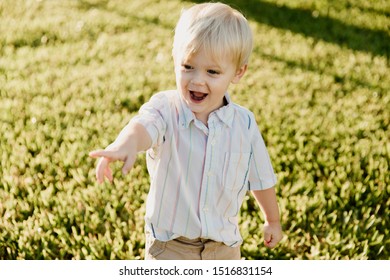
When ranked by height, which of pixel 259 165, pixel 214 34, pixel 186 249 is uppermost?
pixel 214 34

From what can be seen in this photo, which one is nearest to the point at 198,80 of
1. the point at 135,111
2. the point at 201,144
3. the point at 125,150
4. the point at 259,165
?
the point at 201,144

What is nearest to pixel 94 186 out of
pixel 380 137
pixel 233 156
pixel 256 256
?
pixel 256 256

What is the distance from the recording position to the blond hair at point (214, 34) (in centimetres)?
205

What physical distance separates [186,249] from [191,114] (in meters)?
0.62

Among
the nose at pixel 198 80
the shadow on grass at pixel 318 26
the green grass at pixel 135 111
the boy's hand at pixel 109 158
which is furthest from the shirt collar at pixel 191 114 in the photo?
the shadow on grass at pixel 318 26

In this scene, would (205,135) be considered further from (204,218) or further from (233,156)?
(204,218)

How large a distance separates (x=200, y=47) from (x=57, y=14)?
19.0ft

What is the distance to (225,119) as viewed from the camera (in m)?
2.22

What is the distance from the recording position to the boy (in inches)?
81.7

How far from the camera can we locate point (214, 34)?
6.72 ft

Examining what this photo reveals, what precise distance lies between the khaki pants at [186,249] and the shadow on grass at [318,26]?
14.6 feet

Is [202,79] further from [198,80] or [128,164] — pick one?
Answer: [128,164]

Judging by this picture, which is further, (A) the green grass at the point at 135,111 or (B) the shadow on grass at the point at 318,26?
(B) the shadow on grass at the point at 318,26

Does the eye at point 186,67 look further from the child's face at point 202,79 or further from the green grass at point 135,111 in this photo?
the green grass at point 135,111
